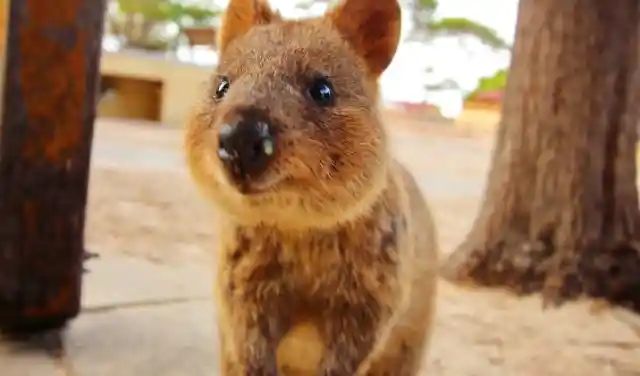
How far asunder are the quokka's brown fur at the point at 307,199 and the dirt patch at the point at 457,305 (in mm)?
118

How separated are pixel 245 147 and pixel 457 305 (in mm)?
784

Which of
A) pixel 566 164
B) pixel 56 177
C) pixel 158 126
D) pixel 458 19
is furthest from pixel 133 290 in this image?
pixel 458 19

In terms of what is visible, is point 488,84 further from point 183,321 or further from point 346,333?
point 346,333

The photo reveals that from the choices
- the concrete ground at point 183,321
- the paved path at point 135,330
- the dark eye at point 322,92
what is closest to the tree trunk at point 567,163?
the concrete ground at point 183,321

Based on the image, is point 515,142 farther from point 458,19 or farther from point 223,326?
point 458,19

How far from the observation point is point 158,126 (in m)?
2.93

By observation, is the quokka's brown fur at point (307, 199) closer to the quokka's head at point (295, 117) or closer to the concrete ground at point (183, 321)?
the quokka's head at point (295, 117)

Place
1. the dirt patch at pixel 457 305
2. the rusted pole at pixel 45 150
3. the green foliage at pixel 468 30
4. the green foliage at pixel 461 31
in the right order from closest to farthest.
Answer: the rusted pole at pixel 45 150 → the dirt patch at pixel 457 305 → the green foliage at pixel 461 31 → the green foliage at pixel 468 30

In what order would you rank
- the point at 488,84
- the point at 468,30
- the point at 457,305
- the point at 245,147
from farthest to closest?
the point at 468,30
the point at 488,84
the point at 457,305
the point at 245,147

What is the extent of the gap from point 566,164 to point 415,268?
2.16ft

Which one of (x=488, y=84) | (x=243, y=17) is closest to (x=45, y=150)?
(x=243, y=17)

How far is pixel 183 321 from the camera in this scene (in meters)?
1.09

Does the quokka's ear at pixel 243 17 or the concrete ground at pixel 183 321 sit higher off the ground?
the quokka's ear at pixel 243 17

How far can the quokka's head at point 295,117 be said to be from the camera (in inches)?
21.9
